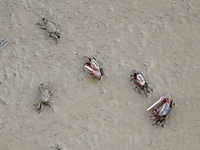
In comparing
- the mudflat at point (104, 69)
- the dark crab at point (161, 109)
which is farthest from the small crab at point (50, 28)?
the dark crab at point (161, 109)

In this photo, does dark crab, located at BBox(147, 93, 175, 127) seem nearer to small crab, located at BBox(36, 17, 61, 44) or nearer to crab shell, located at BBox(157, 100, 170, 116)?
crab shell, located at BBox(157, 100, 170, 116)

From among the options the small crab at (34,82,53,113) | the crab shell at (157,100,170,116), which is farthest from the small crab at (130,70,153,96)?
the small crab at (34,82,53,113)

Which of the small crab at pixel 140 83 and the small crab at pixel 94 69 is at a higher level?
the small crab at pixel 140 83

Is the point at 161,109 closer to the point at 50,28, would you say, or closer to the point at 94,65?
the point at 94,65

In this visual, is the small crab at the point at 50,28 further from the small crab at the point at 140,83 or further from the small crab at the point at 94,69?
the small crab at the point at 140,83

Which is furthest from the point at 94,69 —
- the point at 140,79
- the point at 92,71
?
the point at 140,79

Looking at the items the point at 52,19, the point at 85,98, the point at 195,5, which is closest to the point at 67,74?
the point at 85,98
